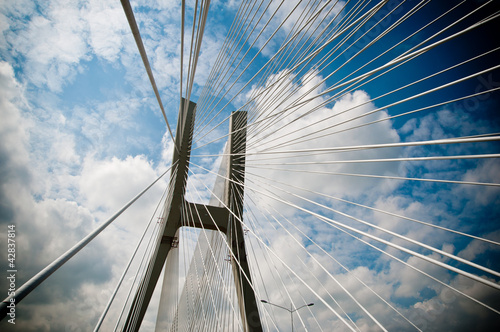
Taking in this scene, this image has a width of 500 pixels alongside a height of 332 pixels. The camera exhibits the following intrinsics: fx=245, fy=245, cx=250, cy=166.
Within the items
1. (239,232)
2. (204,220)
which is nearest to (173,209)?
(204,220)

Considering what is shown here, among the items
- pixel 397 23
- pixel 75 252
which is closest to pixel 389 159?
pixel 397 23

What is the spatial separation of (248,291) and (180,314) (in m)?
3.00

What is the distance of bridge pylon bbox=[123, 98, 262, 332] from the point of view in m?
4.77

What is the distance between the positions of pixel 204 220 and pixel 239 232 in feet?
2.83

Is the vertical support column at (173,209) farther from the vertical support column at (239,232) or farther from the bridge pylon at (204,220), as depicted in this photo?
the vertical support column at (239,232)

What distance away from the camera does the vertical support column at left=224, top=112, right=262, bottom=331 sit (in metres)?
4.76

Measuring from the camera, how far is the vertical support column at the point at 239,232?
4762mm

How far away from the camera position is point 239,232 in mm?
5543

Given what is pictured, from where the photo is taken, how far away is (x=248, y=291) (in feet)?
16.4

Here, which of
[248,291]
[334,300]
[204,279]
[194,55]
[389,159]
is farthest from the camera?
[204,279]

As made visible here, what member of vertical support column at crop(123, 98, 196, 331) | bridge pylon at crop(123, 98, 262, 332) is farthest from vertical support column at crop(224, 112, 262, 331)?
vertical support column at crop(123, 98, 196, 331)

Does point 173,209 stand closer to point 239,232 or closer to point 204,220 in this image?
point 204,220

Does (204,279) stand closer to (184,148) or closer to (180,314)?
(180,314)

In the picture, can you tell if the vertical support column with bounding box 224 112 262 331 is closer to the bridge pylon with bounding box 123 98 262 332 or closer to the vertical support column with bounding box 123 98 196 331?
the bridge pylon with bounding box 123 98 262 332
